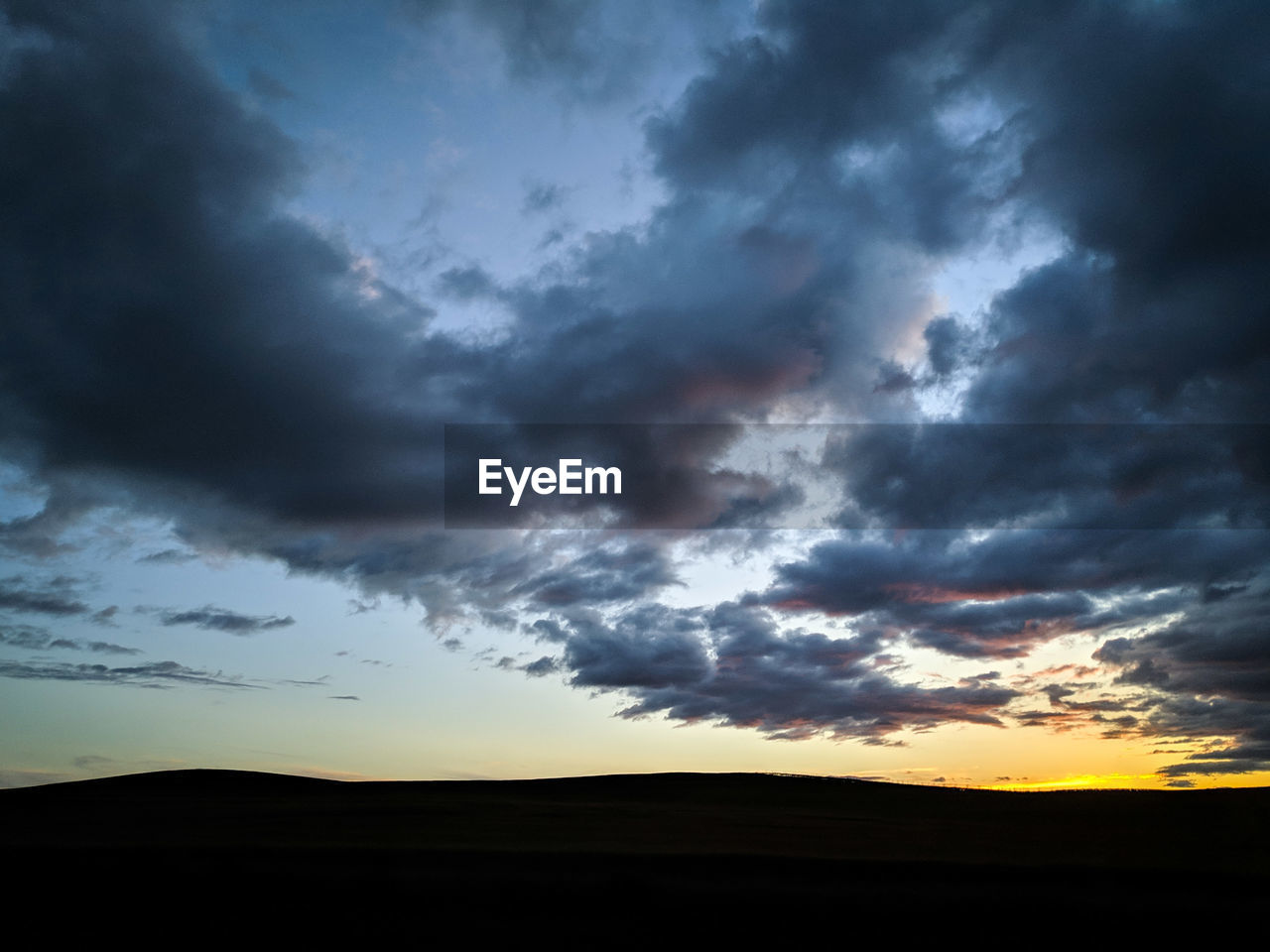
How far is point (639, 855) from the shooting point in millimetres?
23906

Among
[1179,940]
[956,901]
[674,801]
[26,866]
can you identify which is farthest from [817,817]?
[26,866]

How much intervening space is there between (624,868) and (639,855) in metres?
2.89

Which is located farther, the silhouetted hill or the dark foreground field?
the silhouetted hill

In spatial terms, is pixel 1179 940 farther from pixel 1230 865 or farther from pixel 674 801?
pixel 674 801

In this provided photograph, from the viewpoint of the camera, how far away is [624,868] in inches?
835

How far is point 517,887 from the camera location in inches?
714

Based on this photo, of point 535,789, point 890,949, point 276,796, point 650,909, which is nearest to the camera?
point 890,949

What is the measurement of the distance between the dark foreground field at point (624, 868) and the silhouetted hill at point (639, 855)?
0.35 feet

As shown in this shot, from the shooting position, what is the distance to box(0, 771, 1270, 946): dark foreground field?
50.5 feet

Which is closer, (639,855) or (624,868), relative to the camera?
(624,868)

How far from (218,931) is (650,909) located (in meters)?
7.97

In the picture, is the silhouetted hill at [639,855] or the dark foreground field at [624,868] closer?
the dark foreground field at [624,868]

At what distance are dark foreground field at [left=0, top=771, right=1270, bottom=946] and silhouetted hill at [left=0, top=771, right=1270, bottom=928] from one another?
107 millimetres

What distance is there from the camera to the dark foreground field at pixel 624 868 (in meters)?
15.4
